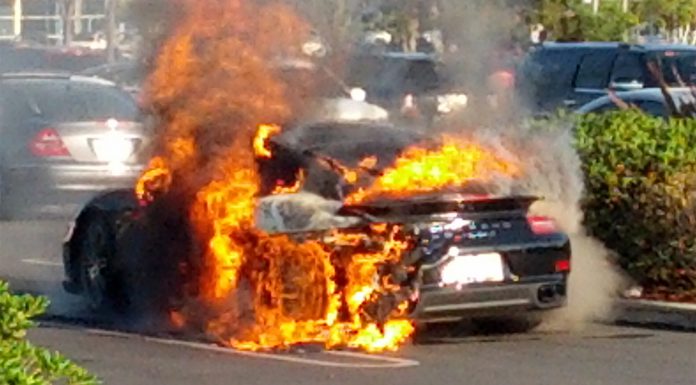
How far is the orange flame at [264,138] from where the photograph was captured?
1227 centimetres

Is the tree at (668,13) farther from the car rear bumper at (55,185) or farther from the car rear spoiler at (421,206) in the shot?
the car rear spoiler at (421,206)

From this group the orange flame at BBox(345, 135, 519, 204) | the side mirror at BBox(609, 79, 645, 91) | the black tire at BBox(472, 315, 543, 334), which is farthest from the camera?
the side mirror at BBox(609, 79, 645, 91)

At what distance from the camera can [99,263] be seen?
13281 mm

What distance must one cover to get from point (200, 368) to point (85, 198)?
9.51 metres

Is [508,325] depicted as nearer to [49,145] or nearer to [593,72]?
[49,145]

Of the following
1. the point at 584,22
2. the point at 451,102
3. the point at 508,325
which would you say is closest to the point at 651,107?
the point at 451,102

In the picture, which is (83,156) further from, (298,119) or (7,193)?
(298,119)

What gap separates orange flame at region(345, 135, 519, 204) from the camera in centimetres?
1162

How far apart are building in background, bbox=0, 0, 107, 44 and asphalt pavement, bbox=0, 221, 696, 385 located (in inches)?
416

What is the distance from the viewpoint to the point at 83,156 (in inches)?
800

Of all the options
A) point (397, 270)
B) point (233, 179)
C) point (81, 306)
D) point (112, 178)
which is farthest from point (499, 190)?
point (112, 178)

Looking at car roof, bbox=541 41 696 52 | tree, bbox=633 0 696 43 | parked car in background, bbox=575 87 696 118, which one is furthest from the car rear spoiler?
tree, bbox=633 0 696 43

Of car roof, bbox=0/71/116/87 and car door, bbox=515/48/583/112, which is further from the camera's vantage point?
car door, bbox=515/48/583/112

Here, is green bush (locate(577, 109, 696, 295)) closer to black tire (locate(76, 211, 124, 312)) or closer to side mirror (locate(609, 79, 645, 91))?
black tire (locate(76, 211, 124, 312))
